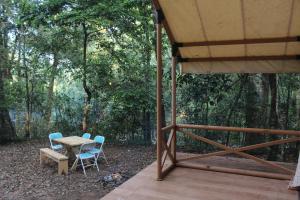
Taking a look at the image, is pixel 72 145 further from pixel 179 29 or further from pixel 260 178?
pixel 260 178

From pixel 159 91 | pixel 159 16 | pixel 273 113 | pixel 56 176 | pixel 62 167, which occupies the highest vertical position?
pixel 159 16

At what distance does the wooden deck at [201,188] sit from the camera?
3576mm

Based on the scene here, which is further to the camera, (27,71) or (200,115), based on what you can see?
(27,71)

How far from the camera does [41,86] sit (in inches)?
396

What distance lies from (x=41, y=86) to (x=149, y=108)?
4251mm

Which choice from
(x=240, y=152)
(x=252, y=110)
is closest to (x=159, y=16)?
(x=240, y=152)

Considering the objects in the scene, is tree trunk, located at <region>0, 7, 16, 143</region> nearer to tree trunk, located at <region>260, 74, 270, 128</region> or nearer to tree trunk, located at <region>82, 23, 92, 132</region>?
tree trunk, located at <region>82, 23, 92, 132</region>

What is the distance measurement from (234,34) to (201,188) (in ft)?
7.52

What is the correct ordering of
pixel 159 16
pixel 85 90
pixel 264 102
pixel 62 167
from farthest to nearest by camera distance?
1. pixel 85 90
2. pixel 264 102
3. pixel 62 167
4. pixel 159 16

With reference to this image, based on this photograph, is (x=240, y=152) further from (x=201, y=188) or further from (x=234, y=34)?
(x=234, y=34)

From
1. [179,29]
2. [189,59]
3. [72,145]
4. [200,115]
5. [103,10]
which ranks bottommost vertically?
[72,145]

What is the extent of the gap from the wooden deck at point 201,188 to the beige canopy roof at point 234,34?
1930mm

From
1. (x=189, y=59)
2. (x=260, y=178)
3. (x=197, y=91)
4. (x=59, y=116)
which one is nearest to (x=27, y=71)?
(x=59, y=116)

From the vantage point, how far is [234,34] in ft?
14.1
